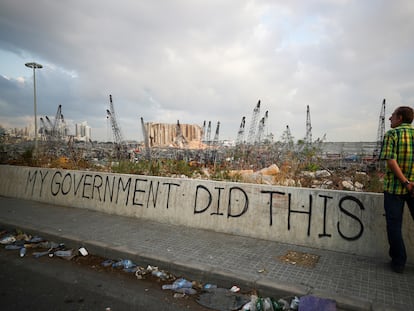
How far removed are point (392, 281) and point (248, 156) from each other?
5.64 metres

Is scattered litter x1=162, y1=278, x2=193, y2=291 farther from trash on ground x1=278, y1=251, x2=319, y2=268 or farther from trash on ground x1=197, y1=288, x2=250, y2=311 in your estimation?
trash on ground x1=278, y1=251, x2=319, y2=268

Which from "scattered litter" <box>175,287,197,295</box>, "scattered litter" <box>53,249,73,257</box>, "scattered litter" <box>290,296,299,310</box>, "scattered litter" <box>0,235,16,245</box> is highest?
"scattered litter" <box>290,296,299,310</box>

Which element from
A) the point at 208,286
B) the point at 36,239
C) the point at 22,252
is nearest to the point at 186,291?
the point at 208,286

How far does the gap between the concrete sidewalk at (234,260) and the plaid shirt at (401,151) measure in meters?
1.15

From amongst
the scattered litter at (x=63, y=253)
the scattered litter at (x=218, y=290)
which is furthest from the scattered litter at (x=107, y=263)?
the scattered litter at (x=63, y=253)

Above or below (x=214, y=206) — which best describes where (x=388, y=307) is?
below

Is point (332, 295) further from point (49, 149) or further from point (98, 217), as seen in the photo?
point (49, 149)

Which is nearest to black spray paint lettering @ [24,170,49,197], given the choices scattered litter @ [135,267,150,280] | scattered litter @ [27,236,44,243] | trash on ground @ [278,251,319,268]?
scattered litter @ [27,236,44,243]

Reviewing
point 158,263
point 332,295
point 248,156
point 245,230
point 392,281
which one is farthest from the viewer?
point 248,156

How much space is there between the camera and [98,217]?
6.41 metres

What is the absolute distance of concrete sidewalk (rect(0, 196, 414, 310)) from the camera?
318 cm

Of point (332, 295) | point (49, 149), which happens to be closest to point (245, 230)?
point (332, 295)

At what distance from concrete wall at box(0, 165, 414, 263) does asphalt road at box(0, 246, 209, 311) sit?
1955 mm

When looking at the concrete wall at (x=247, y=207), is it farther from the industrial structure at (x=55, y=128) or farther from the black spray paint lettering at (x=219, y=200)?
the industrial structure at (x=55, y=128)
